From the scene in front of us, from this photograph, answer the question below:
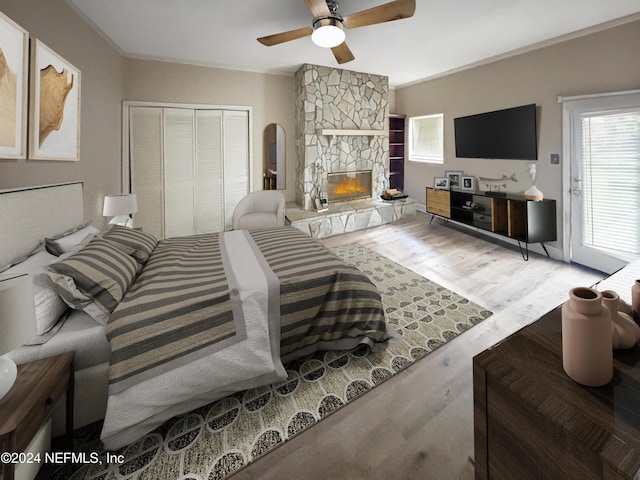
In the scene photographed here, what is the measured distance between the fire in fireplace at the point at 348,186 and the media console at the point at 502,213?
1235 millimetres

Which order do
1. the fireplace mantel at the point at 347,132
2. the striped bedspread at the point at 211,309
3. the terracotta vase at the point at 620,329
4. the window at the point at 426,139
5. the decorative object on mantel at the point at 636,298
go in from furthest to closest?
the window at the point at 426,139 < the fireplace mantel at the point at 347,132 < the striped bedspread at the point at 211,309 < the decorative object on mantel at the point at 636,298 < the terracotta vase at the point at 620,329

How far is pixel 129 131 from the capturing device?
4188 mm

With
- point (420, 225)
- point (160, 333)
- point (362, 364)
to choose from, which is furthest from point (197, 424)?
point (420, 225)

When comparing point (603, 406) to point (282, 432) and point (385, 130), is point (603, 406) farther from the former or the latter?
point (385, 130)

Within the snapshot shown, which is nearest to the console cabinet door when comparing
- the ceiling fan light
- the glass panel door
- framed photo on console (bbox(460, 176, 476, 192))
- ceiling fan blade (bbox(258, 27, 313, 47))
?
framed photo on console (bbox(460, 176, 476, 192))

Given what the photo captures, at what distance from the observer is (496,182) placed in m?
4.62

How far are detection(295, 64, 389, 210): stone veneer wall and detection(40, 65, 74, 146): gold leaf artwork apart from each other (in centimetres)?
327

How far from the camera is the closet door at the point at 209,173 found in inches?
181

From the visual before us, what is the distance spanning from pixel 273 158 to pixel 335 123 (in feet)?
4.18

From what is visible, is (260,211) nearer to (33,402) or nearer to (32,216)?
(32,216)

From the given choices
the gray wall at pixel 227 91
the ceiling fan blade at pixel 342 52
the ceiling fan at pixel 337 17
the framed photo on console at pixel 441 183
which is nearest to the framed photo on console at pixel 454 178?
the framed photo on console at pixel 441 183

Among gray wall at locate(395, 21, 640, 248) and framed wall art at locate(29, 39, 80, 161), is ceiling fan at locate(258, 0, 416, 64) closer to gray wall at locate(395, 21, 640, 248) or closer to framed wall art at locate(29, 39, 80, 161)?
framed wall art at locate(29, 39, 80, 161)

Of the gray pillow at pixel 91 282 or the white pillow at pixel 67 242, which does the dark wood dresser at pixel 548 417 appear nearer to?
the gray pillow at pixel 91 282

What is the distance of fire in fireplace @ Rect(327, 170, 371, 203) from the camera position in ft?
18.4
